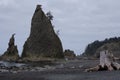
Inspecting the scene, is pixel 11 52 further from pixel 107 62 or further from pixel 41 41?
pixel 107 62

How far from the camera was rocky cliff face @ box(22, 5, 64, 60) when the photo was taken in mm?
170375

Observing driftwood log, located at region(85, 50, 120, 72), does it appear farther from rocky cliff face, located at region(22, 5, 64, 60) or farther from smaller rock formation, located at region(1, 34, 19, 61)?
smaller rock formation, located at region(1, 34, 19, 61)

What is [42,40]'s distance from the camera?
175 m

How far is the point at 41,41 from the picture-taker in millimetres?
174750

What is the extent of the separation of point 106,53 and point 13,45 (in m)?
113

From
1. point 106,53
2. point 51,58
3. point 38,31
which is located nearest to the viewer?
point 106,53

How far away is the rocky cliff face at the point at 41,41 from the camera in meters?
170

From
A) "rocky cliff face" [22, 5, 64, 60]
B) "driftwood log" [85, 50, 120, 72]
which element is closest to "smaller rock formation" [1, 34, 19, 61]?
"rocky cliff face" [22, 5, 64, 60]

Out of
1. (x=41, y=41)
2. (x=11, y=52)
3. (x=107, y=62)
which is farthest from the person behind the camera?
(x=11, y=52)

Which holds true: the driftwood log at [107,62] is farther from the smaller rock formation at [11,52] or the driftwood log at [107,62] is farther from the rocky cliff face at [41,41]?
the smaller rock formation at [11,52]

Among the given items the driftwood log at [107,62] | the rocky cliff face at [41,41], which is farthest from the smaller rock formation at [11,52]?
the driftwood log at [107,62]

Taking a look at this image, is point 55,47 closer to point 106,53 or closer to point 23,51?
point 23,51

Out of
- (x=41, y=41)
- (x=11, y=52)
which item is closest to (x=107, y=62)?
(x=41, y=41)

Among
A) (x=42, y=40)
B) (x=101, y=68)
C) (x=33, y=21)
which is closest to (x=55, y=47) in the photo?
(x=42, y=40)
